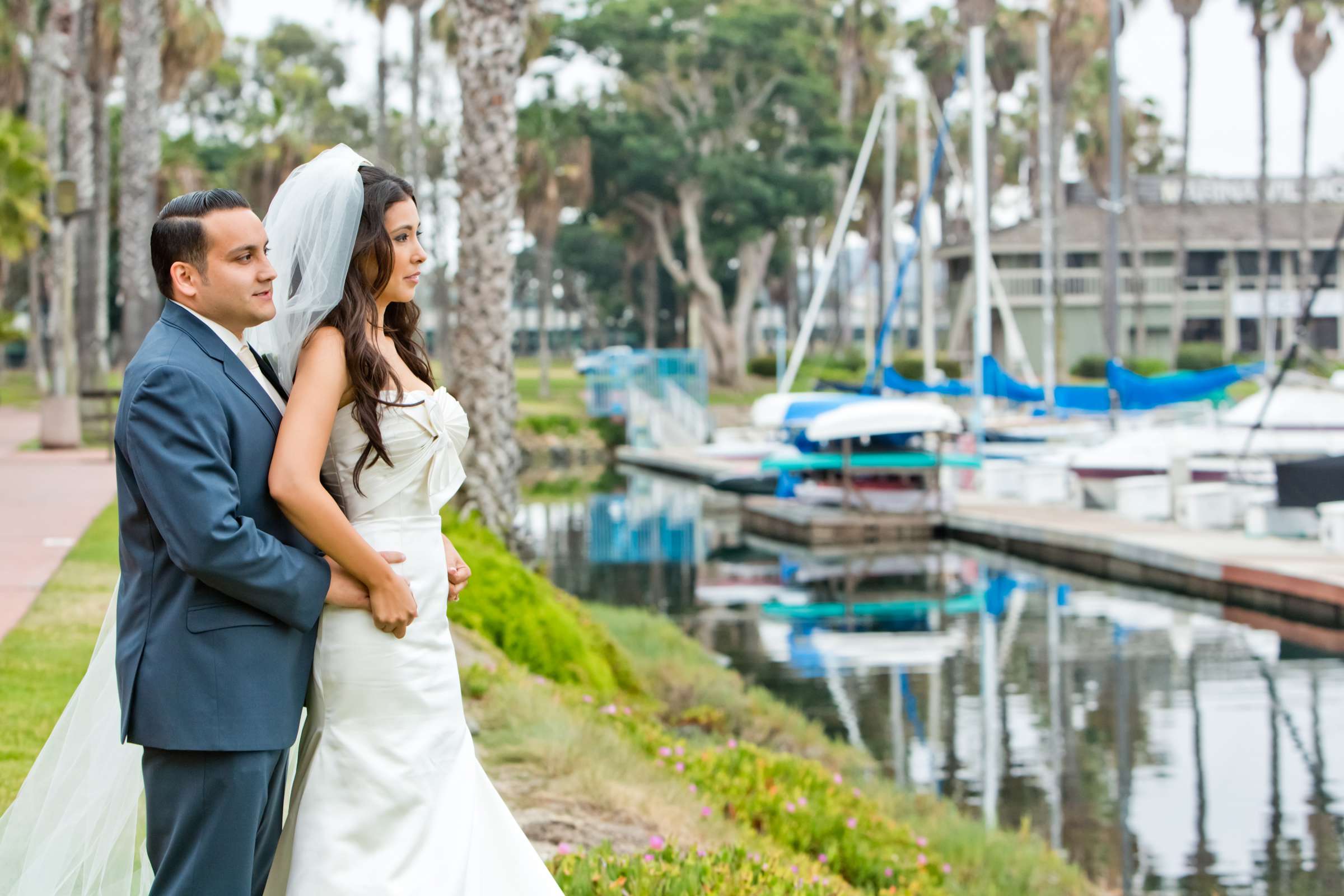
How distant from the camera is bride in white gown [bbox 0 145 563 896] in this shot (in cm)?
314

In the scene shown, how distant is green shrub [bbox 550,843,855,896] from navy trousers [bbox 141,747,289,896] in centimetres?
148

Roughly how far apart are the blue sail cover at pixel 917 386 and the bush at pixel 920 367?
16.8 metres

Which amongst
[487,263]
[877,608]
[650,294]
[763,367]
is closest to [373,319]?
[487,263]

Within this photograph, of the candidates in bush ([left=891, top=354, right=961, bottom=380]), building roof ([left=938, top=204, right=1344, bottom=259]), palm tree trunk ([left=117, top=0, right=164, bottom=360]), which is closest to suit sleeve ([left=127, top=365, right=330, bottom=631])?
palm tree trunk ([left=117, top=0, right=164, bottom=360])

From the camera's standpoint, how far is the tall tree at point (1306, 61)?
51.2 meters

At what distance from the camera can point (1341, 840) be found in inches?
316

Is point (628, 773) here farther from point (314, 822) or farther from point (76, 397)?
point (76, 397)

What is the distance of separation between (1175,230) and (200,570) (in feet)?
200

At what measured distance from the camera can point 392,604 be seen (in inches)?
123

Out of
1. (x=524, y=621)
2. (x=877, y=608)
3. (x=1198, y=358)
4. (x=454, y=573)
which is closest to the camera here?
(x=454, y=573)

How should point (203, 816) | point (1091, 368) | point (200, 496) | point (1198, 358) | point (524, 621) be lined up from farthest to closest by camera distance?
point (1198, 358) → point (1091, 368) → point (524, 621) → point (203, 816) → point (200, 496)

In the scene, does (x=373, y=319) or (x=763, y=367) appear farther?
(x=763, y=367)

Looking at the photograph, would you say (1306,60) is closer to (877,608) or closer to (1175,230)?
(1175,230)

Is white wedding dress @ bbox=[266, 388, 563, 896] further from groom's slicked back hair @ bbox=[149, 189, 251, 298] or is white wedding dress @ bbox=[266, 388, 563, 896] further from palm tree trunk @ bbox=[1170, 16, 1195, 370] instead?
palm tree trunk @ bbox=[1170, 16, 1195, 370]
